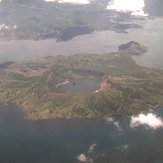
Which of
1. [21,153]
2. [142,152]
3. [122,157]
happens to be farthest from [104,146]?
[21,153]

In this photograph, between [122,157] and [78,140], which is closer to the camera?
[122,157]

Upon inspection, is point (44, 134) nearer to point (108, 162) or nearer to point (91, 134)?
point (91, 134)

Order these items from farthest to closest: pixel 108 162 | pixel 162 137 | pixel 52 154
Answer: pixel 162 137 < pixel 52 154 < pixel 108 162

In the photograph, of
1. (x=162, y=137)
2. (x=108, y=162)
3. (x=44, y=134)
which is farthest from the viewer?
(x=44, y=134)

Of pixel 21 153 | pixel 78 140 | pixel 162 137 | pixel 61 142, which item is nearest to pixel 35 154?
pixel 21 153

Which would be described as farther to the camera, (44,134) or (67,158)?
(44,134)

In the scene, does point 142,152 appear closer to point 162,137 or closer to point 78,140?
point 162,137

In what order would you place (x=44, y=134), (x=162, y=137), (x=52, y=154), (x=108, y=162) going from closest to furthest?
(x=108, y=162)
(x=52, y=154)
(x=162, y=137)
(x=44, y=134)

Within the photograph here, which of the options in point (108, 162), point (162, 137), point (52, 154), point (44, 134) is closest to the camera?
point (108, 162)
